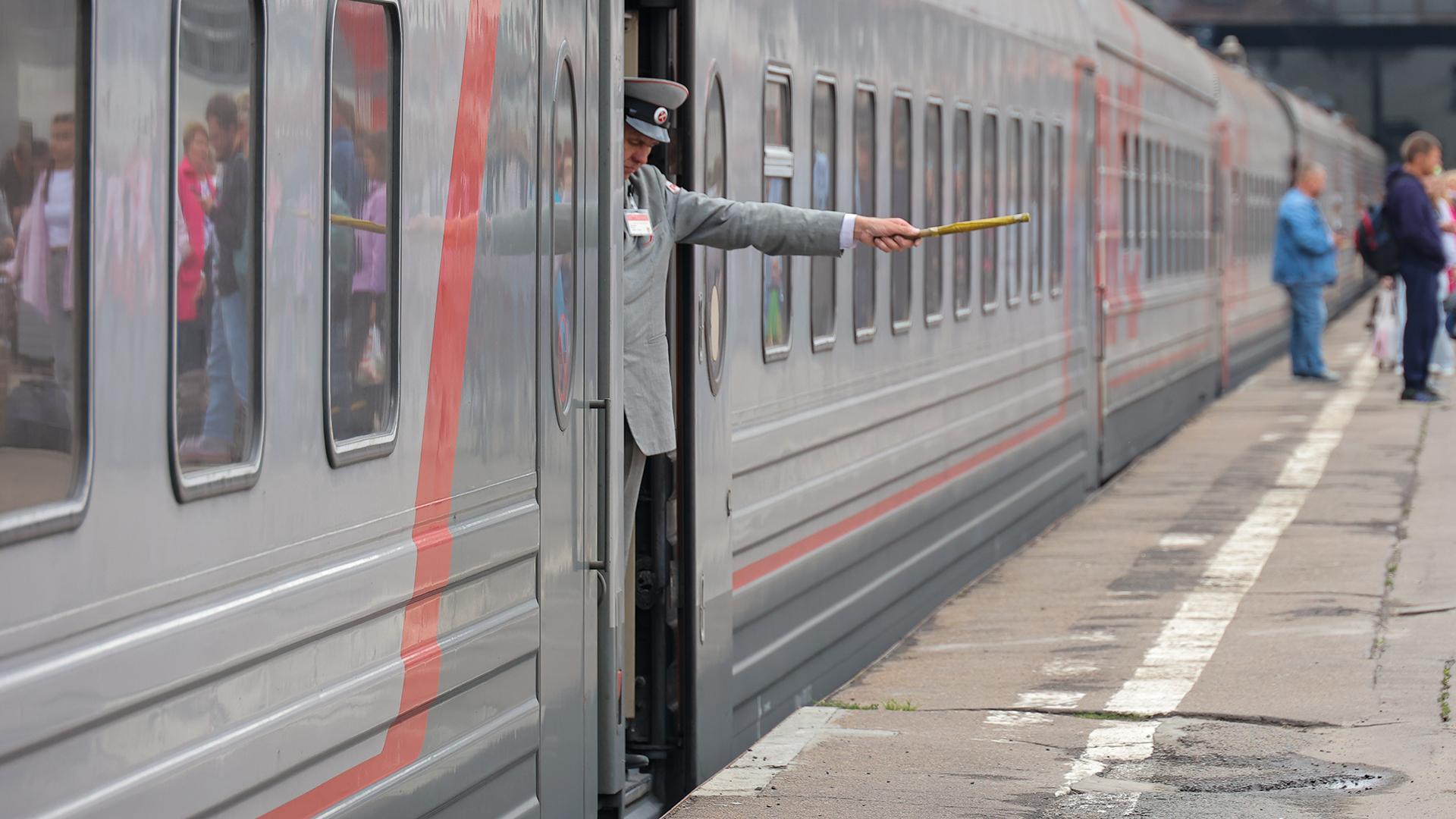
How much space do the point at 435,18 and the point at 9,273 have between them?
1711mm

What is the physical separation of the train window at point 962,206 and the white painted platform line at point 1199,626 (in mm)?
1759

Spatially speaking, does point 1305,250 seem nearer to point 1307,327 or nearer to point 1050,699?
point 1307,327

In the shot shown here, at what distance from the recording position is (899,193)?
9469 millimetres

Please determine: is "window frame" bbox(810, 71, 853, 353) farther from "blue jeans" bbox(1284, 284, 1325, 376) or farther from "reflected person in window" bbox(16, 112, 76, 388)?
"blue jeans" bbox(1284, 284, 1325, 376)

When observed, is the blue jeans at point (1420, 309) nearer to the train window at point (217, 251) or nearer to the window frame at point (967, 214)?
the window frame at point (967, 214)

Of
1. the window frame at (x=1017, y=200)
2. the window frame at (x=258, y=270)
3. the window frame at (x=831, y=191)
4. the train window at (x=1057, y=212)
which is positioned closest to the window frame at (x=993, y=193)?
the window frame at (x=1017, y=200)

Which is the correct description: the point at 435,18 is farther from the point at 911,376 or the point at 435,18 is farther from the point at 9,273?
the point at 911,376

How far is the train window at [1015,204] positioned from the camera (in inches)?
471

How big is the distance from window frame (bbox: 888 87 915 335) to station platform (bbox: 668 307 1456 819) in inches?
51.9

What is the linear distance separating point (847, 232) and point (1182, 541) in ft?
20.2

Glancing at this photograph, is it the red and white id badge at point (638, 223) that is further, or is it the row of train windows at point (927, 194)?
the row of train windows at point (927, 194)

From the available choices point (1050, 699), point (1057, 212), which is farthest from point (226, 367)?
point (1057, 212)

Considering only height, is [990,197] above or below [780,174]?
above

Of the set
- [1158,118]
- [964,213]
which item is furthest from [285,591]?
[1158,118]
